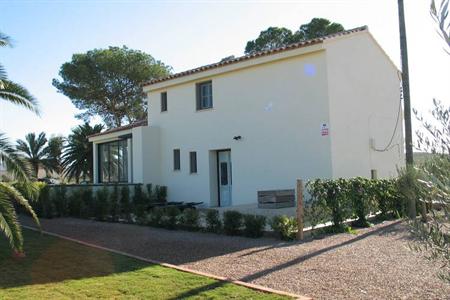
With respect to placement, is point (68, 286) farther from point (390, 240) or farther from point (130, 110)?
point (130, 110)

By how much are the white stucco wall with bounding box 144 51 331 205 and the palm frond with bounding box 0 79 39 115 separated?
363 inches

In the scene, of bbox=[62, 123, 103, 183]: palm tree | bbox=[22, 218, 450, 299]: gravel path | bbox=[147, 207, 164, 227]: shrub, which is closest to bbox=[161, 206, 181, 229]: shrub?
bbox=[147, 207, 164, 227]: shrub

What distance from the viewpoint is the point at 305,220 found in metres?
11.7

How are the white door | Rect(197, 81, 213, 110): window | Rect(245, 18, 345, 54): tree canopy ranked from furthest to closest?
Rect(245, 18, 345, 54): tree canopy → Rect(197, 81, 213, 110): window → the white door

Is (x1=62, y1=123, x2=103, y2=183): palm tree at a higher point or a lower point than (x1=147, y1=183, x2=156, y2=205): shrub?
higher

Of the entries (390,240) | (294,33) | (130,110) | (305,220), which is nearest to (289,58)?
(305,220)

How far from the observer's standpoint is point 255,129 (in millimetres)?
18109

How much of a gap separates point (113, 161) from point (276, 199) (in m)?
12.2

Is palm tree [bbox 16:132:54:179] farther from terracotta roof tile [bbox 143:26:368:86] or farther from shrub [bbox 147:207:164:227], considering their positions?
shrub [bbox 147:207:164:227]

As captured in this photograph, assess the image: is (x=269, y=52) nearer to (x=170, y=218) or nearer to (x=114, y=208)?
A: (x=170, y=218)

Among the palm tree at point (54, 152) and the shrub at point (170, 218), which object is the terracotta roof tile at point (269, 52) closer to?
the shrub at point (170, 218)

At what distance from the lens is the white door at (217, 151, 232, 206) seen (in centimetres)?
1958

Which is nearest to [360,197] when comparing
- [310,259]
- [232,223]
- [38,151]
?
[232,223]

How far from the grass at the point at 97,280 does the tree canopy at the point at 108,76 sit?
29.7m
